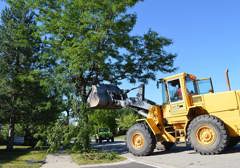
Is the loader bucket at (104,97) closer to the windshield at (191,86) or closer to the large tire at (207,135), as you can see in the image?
the windshield at (191,86)

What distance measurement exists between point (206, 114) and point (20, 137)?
106 ft

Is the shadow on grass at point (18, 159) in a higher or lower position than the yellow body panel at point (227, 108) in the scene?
lower

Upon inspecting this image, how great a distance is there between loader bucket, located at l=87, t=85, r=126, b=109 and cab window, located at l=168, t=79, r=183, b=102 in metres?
3.09

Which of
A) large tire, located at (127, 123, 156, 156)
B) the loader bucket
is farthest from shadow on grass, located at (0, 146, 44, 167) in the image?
large tire, located at (127, 123, 156, 156)

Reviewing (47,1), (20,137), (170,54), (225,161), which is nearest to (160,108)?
(225,161)

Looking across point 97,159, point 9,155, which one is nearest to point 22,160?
point 97,159

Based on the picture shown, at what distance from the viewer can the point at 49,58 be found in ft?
78.8

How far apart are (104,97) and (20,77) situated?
29.8 ft

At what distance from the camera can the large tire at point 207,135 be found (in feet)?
50.1

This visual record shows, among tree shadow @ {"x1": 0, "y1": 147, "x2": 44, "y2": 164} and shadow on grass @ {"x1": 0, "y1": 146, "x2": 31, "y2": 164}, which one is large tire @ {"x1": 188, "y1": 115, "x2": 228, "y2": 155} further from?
shadow on grass @ {"x1": 0, "y1": 146, "x2": 31, "y2": 164}

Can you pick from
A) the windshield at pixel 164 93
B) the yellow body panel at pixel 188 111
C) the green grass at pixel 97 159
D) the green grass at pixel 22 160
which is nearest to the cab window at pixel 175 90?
the yellow body panel at pixel 188 111

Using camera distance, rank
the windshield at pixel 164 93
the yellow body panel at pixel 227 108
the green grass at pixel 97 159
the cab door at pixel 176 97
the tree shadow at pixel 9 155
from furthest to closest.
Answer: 1. the tree shadow at pixel 9 155
2. the windshield at pixel 164 93
3. the cab door at pixel 176 97
4. the green grass at pixel 97 159
5. the yellow body panel at pixel 227 108

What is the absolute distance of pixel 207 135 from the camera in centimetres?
1577

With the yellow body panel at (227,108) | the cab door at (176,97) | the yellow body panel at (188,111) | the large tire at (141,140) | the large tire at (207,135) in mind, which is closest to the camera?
the large tire at (207,135)
